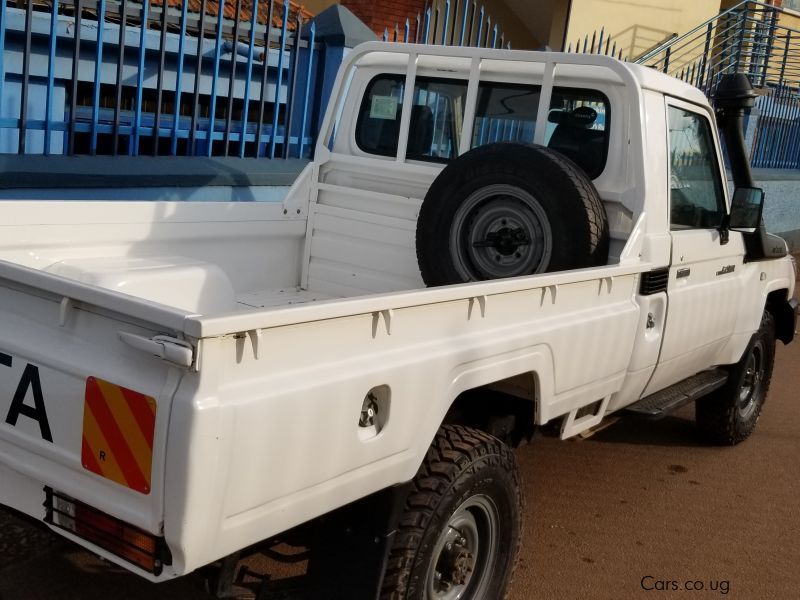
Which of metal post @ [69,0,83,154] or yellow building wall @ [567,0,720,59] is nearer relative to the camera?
metal post @ [69,0,83,154]

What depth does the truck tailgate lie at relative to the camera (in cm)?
222

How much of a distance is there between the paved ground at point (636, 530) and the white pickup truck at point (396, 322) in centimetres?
41

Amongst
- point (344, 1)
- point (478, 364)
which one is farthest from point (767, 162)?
point (478, 364)

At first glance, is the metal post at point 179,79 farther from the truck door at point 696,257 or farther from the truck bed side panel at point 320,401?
the truck bed side panel at point 320,401

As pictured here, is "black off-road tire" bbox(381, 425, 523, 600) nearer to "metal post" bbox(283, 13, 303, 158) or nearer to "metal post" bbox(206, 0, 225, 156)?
"metal post" bbox(206, 0, 225, 156)

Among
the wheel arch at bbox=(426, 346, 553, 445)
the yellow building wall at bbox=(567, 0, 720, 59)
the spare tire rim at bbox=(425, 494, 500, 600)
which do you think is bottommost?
the spare tire rim at bbox=(425, 494, 500, 600)

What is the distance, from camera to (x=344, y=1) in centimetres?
1318

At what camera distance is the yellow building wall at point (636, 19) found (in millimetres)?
14242

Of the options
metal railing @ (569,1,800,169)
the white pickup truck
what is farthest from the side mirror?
metal railing @ (569,1,800,169)

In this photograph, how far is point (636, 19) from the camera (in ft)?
49.4

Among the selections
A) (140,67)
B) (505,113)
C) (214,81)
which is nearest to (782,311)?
(505,113)

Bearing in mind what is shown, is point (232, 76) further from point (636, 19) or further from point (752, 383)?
point (636, 19)

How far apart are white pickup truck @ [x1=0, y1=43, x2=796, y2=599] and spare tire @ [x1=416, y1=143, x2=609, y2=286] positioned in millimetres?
11

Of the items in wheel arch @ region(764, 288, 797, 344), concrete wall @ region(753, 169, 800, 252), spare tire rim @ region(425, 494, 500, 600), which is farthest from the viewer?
concrete wall @ region(753, 169, 800, 252)
